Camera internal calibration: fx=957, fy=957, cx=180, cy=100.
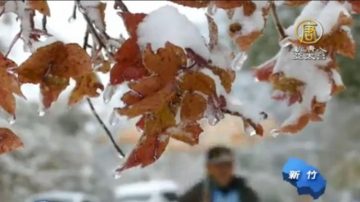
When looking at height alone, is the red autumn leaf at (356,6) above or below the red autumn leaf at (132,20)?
above

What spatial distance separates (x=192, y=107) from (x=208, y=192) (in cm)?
94

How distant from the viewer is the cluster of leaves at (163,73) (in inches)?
32.4

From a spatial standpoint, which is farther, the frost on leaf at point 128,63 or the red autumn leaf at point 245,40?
the red autumn leaf at point 245,40

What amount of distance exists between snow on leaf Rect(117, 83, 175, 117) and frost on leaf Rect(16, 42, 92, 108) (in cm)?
13

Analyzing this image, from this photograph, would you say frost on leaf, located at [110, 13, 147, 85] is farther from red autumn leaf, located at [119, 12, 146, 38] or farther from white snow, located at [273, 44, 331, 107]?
white snow, located at [273, 44, 331, 107]

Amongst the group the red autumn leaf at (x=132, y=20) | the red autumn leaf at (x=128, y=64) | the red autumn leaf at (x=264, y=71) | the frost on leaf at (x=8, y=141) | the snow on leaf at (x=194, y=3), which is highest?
the red autumn leaf at (x=264, y=71)

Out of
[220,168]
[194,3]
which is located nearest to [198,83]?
[194,3]

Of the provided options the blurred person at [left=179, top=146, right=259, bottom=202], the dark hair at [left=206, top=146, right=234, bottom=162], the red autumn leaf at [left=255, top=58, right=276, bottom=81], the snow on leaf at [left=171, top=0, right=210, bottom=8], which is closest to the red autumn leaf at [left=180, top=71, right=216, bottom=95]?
the snow on leaf at [left=171, top=0, right=210, bottom=8]

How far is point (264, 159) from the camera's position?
976cm

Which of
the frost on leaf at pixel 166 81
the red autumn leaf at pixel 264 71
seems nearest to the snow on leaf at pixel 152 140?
the frost on leaf at pixel 166 81

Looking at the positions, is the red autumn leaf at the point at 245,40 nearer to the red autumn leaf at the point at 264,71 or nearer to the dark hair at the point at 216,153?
the red autumn leaf at the point at 264,71

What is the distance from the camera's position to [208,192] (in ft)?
5.83

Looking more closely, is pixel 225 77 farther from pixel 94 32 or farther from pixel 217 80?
pixel 94 32

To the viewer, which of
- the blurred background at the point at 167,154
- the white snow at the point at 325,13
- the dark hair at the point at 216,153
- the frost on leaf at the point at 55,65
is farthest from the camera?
the blurred background at the point at 167,154
